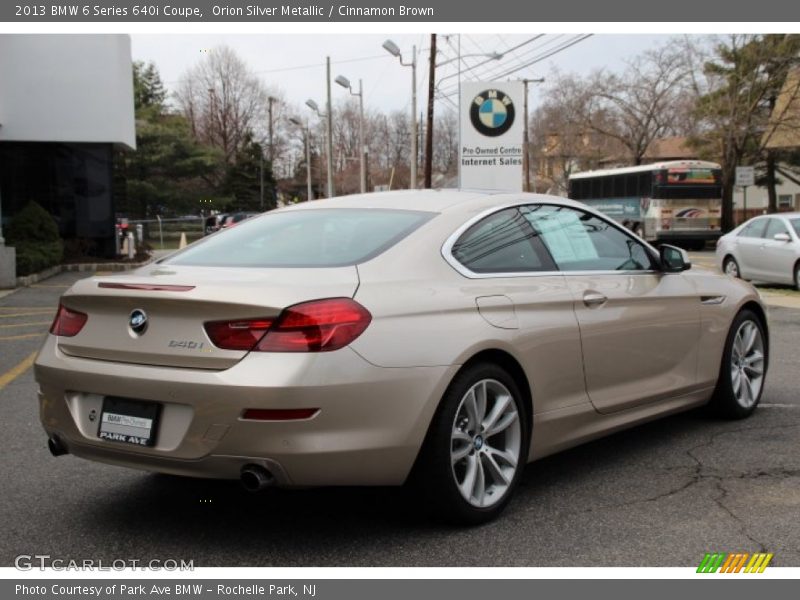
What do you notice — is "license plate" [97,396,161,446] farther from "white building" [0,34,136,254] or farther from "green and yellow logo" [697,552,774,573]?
"white building" [0,34,136,254]

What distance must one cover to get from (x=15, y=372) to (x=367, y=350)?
19.4 feet

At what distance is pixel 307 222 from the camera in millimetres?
4602

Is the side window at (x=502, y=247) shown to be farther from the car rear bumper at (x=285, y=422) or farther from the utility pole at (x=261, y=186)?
the utility pole at (x=261, y=186)

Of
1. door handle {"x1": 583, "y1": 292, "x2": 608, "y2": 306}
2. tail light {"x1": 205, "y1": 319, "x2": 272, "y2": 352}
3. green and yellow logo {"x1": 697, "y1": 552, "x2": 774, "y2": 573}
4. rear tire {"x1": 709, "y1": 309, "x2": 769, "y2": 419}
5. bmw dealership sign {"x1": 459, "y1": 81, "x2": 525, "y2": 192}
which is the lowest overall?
green and yellow logo {"x1": 697, "y1": 552, "x2": 774, "y2": 573}

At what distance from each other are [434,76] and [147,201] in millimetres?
28698

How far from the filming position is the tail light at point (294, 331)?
3.44m

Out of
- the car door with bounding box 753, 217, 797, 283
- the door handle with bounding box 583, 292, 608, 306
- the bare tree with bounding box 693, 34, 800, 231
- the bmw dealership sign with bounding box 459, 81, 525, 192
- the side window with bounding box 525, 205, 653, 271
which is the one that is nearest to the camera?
the door handle with bounding box 583, 292, 608, 306

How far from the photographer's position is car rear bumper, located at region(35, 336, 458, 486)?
3.40m

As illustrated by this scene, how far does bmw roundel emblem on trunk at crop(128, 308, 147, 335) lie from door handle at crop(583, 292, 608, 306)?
2271 mm

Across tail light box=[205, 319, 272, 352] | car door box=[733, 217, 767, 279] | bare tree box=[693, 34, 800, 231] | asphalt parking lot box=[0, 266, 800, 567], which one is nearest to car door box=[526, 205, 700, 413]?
asphalt parking lot box=[0, 266, 800, 567]

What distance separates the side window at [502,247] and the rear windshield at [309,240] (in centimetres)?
26

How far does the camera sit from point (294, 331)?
11.3 ft

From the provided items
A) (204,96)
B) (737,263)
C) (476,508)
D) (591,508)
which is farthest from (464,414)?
(204,96)

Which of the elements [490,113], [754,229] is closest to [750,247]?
[754,229]
